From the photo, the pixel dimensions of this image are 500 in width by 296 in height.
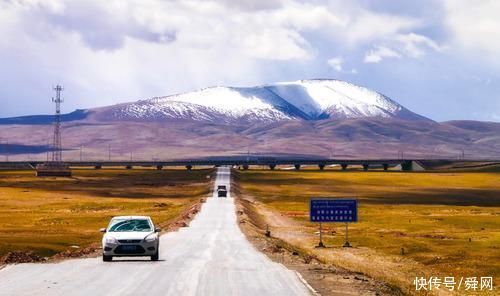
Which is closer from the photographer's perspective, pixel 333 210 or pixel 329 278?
pixel 329 278

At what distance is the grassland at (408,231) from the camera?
52062 mm

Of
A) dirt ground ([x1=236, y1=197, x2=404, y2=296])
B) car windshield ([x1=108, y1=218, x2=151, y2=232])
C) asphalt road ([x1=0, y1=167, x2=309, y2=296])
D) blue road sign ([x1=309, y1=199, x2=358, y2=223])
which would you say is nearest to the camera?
asphalt road ([x1=0, y1=167, x2=309, y2=296])

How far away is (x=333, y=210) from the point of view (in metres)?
71.3

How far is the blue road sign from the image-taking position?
70.6 metres

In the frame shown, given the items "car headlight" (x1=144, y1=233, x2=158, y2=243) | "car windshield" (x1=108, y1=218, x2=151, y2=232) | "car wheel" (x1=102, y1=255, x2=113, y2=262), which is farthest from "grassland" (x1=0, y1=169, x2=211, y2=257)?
"car headlight" (x1=144, y1=233, x2=158, y2=243)

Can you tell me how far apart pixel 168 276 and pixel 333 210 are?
38.3 m

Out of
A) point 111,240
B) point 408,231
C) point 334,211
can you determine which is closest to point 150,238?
point 111,240

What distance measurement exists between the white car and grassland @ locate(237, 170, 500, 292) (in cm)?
1138

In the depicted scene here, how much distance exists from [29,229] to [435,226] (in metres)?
43.1

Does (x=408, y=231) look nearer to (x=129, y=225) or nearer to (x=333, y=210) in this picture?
(x=333, y=210)

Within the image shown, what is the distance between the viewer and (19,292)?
94.0 ft

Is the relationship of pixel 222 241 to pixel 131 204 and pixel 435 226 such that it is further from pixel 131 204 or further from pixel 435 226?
pixel 131 204

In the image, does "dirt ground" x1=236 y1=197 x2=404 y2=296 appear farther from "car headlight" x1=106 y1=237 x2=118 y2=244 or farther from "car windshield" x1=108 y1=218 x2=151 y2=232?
"car headlight" x1=106 y1=237 x2=118 y2=244

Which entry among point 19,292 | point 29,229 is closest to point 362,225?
point 29,229
